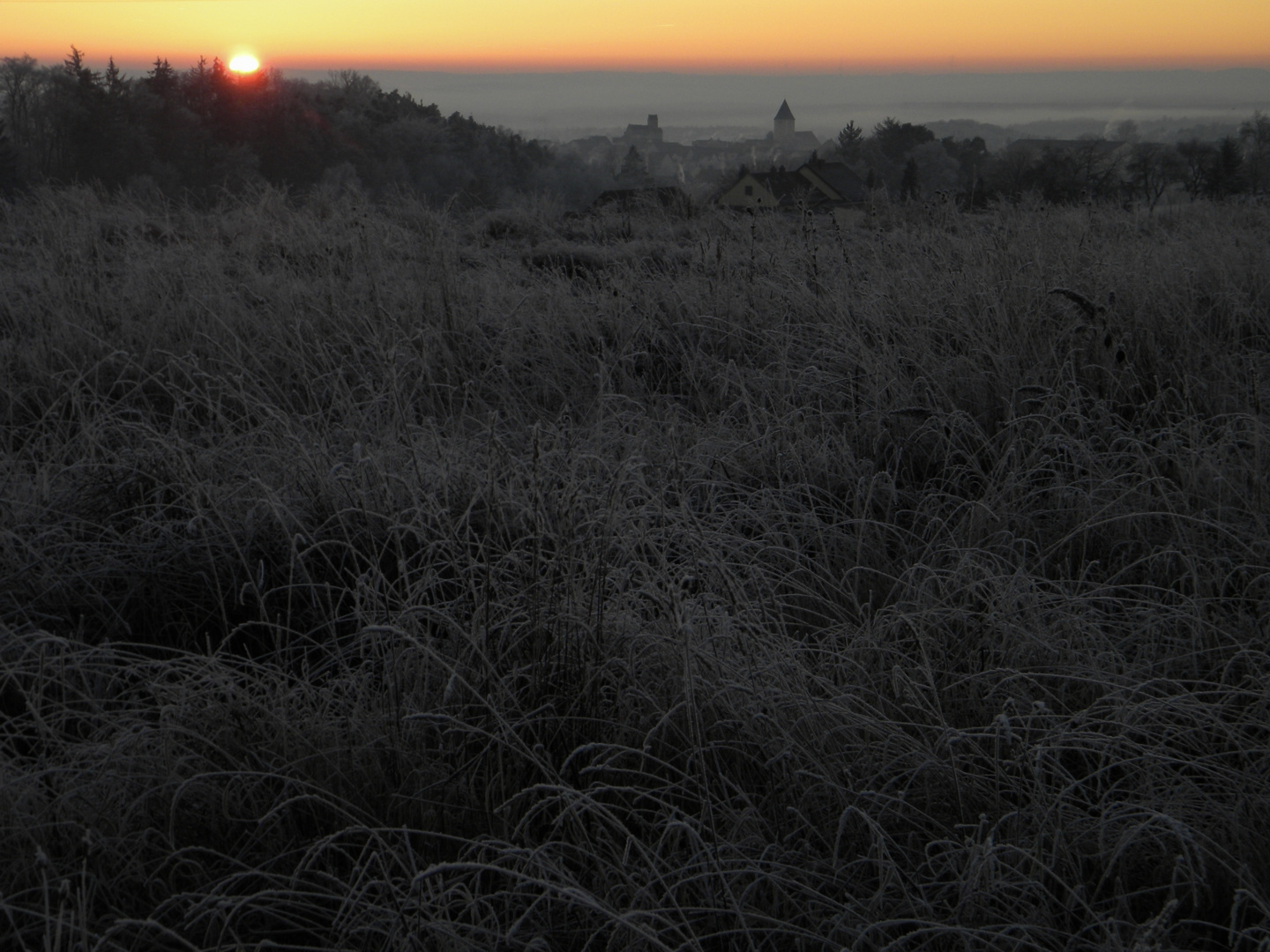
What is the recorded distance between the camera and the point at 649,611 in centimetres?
202

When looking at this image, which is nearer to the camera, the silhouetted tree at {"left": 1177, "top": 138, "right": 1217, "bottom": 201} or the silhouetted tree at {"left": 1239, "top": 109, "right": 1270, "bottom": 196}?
the silhouetted tree at {"left": 1177, "top": 138, "right": 1217, "bottom": 201}

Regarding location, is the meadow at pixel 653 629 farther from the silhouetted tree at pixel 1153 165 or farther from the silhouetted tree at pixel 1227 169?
the silhouetted tree at pixel 1227 169

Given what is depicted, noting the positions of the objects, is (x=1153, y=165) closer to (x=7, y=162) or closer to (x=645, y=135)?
(x=7, y=162)

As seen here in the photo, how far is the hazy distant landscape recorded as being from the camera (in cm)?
137

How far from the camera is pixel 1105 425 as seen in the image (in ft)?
9.65

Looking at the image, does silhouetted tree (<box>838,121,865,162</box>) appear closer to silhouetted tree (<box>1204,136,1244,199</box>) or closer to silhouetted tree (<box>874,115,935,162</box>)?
silhouetted tree (<box>874,115,935,162</box>)

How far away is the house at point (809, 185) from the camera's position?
1330 cm

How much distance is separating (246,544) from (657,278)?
3320 millimetres

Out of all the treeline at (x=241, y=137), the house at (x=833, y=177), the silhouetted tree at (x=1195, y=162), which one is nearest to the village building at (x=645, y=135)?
the treeline at (x=241, y=137)

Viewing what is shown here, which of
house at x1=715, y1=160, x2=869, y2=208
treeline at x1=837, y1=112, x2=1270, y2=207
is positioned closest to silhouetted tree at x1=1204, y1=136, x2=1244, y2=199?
treeline at x1=837, y1=112, x2=1270, y2=207

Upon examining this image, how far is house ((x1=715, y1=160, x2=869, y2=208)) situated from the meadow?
8.16 meters

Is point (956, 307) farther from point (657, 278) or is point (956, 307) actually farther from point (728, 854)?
point (728, 854)

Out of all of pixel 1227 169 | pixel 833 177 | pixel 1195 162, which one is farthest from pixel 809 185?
pixel 1227 169

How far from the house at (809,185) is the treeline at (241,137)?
5244 millimetres
